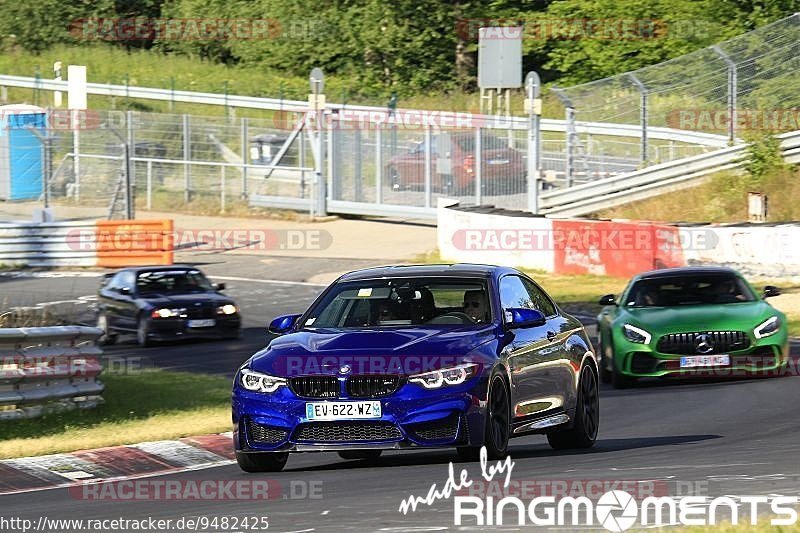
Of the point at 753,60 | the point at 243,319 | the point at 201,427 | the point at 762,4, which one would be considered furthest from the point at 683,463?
the point at 762,4

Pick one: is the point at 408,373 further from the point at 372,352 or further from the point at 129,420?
the point at 129,420

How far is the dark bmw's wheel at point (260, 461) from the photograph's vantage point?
11.3 metres

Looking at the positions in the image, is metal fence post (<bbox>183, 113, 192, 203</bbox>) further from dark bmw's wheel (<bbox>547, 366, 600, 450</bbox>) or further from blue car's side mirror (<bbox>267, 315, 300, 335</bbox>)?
blue car's side mirror (<bbox>267, 315, 300, 335</bbox>)

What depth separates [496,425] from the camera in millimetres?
11148

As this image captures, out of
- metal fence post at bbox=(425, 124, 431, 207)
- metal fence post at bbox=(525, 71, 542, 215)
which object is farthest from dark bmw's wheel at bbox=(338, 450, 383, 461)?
metal fence post at bbox=(425, 124, 431, 207)

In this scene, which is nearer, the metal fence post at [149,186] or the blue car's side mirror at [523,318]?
the blue car's side mirror at [523,318]

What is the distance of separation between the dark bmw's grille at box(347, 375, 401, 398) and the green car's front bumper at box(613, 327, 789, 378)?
7.47 m

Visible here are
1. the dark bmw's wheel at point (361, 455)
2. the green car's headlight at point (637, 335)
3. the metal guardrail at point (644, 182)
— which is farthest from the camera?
the metal guardrail at point (644, 182)

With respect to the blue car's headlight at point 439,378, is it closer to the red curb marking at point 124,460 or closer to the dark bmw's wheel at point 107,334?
the red curb marking at point 124,460

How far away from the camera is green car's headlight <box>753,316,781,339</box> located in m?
17.7

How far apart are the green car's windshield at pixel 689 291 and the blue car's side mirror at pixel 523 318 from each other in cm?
694

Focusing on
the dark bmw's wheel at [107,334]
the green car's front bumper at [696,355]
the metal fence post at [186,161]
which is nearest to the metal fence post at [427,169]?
the metal fence post at [186,161]

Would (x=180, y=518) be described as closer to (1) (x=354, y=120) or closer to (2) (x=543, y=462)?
(2) (x=543, y=462)

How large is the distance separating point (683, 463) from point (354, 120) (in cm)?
3446
